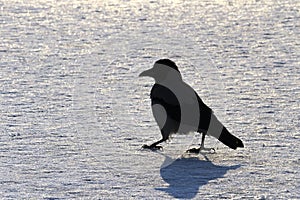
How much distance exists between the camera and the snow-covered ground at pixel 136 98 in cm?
464

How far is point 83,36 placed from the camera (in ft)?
33.9

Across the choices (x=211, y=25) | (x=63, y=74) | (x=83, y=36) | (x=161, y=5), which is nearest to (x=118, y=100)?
(x=63, y=74)

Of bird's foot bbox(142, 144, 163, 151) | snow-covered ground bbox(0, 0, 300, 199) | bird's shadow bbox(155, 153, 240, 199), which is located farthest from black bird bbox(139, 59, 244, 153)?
bird's shadow bbox(155, 153, 240, 199)

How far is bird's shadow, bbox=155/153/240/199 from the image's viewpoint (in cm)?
442

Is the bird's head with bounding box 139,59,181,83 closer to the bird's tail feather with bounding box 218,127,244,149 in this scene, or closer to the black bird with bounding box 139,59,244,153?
the black bird with bounding box 139,59,244,153

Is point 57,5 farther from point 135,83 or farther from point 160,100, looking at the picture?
point 160,100

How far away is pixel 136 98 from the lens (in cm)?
705

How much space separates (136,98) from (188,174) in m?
2.35

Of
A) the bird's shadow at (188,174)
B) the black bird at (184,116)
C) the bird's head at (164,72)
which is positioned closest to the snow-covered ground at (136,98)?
the bird's shadow at (188,174)

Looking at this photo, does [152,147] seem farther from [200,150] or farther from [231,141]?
[231,141]

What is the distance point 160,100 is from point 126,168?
2.26ft

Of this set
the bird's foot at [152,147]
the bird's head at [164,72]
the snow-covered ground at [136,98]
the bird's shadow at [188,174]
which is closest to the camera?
the bird's shadow at [188,174]

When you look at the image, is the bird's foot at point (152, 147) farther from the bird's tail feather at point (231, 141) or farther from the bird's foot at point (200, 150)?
the bird's tail feather at point (231, 141)

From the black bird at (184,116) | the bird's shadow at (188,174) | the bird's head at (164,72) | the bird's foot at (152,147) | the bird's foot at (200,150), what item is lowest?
the bird's shadow at (188,174)
